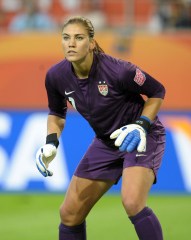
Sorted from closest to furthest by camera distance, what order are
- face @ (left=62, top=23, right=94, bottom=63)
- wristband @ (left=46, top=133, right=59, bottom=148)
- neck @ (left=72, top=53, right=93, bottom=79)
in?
face @ (left=62, top=23, right=94, bottom=63) → neck @ (left=72, top=53, right=93, bottom=79) → wristband @ (left=46, top=133, right=59, bottom=148)

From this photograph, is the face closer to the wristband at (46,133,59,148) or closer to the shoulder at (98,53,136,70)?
the shoulder at (98,53,136,70)

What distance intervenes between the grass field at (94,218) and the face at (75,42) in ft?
7.54

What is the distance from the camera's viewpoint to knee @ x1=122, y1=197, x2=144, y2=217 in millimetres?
4672

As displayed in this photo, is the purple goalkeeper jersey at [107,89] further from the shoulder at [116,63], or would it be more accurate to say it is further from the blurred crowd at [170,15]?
the blurred crowd at [170,15]

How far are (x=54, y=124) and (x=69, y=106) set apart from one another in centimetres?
407

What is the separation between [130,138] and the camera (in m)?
4.72

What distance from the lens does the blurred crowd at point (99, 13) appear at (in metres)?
10.7

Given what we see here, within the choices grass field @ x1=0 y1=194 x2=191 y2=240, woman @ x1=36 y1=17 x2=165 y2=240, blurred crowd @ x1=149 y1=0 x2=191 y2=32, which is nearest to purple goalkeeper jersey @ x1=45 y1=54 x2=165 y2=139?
woman @ x1=36 y1=17 x2=165 y2=240

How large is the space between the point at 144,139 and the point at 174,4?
21.9 ft

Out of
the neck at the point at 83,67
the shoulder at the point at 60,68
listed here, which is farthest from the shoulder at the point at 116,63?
the shoulder at the point at 60,68

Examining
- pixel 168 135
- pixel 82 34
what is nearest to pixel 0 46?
pixel 168 135

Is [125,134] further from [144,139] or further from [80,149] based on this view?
[80,149]

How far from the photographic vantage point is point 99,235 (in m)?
6.71

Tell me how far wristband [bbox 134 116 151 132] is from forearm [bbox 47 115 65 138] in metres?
0.78
